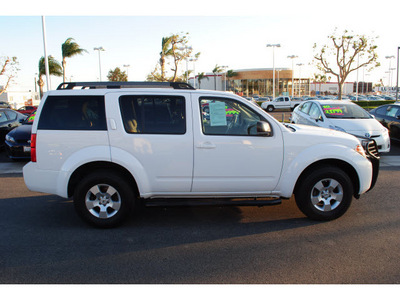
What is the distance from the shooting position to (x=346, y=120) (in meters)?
9.68

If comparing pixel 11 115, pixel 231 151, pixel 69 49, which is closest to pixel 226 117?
pixel 231 151

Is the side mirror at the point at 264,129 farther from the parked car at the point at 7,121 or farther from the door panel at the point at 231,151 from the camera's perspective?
the parked car at the point at 7,121

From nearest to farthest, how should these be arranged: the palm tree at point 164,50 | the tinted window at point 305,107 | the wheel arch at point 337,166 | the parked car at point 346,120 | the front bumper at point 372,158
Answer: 1. the wheel arch at point 337,166
2. the front bumper at point 372,158
3. the parked car at point 346,120
4. the tinted window at point 305,107
5. the palm tree at point 164,50

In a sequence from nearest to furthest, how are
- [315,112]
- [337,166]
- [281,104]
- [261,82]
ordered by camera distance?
1. [337,166]
2. [315,112]
3. [281,104]
4. [261,82]

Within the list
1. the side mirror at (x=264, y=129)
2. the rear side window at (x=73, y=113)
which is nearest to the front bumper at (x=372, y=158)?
the side mirror at (x=264, y=129)

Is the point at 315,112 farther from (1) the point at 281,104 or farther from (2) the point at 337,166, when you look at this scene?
(1) the point at 281,104

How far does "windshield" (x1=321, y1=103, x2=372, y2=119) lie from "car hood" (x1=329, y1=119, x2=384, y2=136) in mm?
353

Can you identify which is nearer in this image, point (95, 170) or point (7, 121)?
point (95, 170)

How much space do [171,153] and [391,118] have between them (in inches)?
393

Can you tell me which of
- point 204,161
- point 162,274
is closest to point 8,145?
point 204,161

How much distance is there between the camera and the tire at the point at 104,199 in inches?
180

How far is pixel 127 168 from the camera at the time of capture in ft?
14.8

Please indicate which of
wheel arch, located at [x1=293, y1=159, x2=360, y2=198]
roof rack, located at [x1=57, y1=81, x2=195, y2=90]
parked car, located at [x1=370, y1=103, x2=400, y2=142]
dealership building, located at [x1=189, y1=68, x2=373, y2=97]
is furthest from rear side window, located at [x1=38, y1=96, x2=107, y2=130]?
dealership building, located at [x1=189, y1=68, x2=373, y2=97]

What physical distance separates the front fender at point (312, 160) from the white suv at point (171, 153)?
0.04 ft
